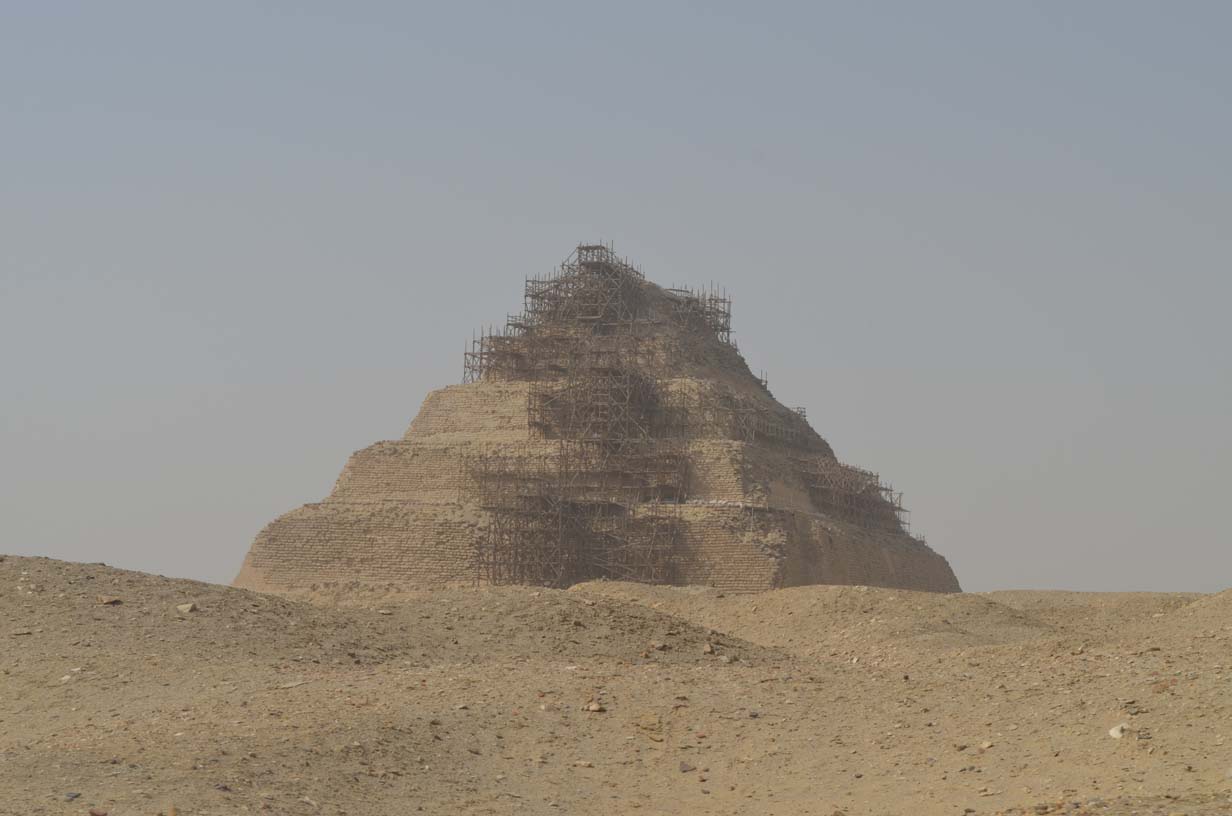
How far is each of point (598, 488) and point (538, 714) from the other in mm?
35724

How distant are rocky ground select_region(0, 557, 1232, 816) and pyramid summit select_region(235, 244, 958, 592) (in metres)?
25.2

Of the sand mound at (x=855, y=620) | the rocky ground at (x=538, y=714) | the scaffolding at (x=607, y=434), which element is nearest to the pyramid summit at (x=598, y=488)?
the scaffolding at (x=607, y=434)

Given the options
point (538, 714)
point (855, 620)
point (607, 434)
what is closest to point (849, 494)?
point (607, 434)

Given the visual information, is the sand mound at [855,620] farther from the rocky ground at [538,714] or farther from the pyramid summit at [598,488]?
the pyramid summit at [598,488]

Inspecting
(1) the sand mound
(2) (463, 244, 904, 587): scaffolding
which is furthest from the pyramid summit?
(1) the sand mound

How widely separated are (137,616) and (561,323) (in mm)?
Result: 42004

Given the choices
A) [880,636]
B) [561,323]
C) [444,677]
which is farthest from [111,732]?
[561,323]

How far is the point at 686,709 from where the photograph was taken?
17.3m

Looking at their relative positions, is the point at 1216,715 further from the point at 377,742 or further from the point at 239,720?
the point at 239,720

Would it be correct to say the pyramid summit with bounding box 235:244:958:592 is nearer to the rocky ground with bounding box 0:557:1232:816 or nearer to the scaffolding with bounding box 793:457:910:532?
the scaffolding with bounding box 793:457:910:532

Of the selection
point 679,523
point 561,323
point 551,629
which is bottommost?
point 551,629

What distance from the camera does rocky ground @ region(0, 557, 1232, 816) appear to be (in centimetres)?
1404

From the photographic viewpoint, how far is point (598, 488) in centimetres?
5272

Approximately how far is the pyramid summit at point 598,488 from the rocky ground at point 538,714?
25151mm
